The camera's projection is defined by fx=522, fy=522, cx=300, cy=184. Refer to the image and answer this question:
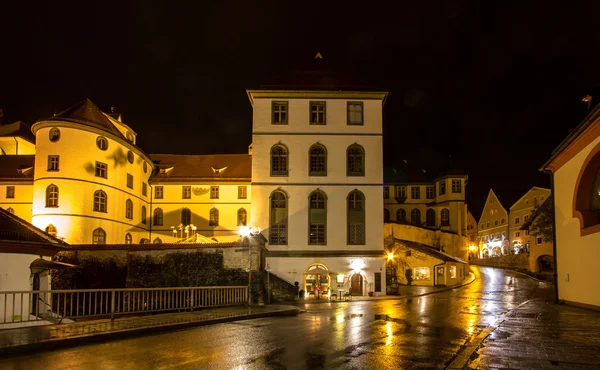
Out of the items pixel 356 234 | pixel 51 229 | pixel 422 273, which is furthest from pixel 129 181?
pixel 422 273

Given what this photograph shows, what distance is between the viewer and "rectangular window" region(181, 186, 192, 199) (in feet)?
177

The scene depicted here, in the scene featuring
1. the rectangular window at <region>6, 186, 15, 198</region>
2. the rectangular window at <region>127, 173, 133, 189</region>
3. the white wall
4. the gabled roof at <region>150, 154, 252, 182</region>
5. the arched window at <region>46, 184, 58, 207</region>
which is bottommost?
the white wall

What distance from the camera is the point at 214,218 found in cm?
5356

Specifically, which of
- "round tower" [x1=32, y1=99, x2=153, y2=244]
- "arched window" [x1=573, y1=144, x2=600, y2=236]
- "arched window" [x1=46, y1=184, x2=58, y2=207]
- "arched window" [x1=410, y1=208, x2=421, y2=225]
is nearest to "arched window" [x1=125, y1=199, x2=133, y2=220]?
"round tower" [x1=32, y1=99, x2=153, y2=244]

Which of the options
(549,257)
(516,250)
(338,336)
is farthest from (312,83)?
(516,250)

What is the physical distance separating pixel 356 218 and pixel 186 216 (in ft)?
73.3

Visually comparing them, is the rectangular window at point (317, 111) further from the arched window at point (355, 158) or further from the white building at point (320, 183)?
the arched window at point (355, 158)

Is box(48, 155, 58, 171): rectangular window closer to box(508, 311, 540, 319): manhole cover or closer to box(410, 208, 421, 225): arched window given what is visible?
box(508, 311, 540, 319): manhole cover

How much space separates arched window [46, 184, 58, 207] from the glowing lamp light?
23725 millimetres

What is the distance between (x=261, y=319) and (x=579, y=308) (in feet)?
41.5

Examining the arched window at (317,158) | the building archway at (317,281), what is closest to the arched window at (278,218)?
the building archway at (317,281)

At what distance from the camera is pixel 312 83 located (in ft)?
129

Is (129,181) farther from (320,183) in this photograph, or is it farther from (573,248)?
(573,248)

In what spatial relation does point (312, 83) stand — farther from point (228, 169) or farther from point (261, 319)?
point (261, 319)
